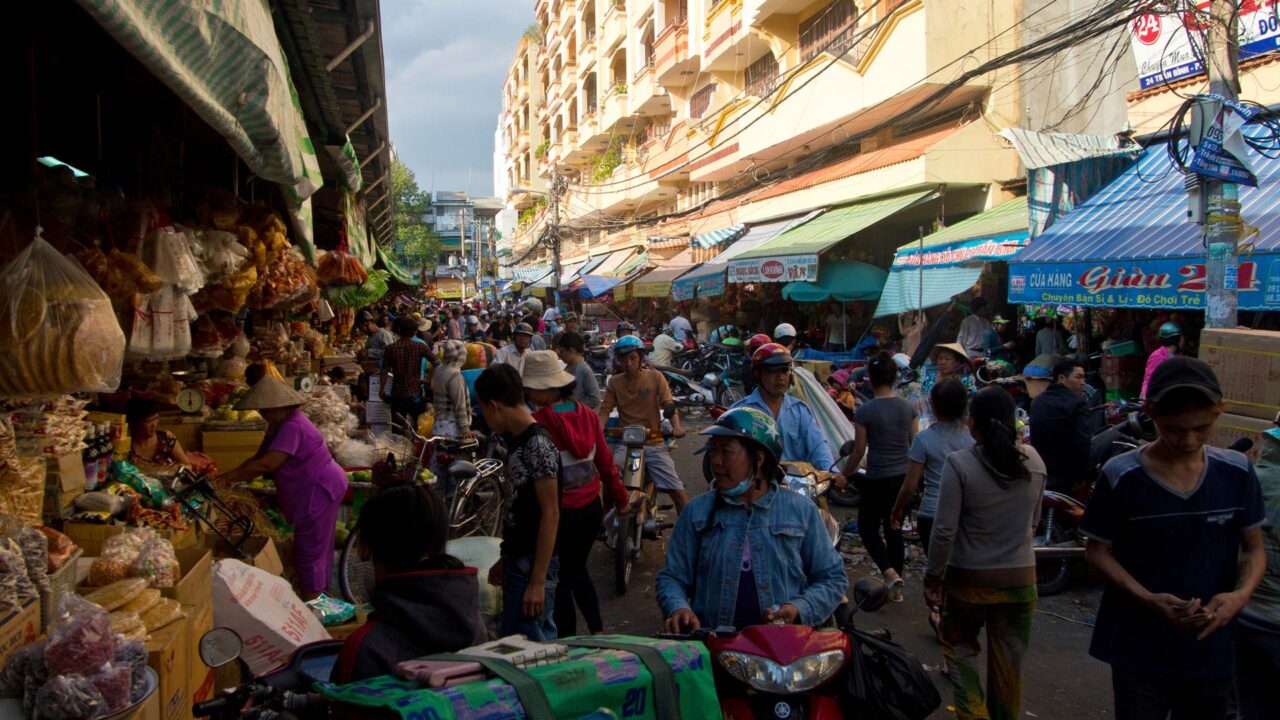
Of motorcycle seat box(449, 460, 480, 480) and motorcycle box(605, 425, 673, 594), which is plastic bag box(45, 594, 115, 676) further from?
motorcycle box(605, 425, 673, 594)

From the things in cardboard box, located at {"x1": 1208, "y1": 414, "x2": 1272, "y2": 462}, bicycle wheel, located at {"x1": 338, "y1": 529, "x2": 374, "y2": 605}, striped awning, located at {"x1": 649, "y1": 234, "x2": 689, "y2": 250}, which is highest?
striped awning, located at {"x1": 649, "y1": 234, "x2": 689, "y2": 250}

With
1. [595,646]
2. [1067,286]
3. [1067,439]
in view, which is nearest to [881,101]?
[1067,286]

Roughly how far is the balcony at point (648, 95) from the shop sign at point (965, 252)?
20.8 metres

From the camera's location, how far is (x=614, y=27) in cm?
3894

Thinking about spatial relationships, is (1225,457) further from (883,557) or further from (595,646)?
(883,557)

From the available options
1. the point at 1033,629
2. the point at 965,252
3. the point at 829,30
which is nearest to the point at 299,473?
the point at 1033,629

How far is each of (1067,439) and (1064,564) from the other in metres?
0.89

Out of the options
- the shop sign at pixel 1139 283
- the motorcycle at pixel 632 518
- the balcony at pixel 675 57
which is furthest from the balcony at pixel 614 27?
the motorcycle at pixel 632 518

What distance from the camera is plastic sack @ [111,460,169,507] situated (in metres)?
4.59

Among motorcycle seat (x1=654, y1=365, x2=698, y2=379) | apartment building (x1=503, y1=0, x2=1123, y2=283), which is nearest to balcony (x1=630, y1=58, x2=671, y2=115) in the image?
apartment building (x1=503, y1=0, x2=1123, y2=283)

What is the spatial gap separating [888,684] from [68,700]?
7.50ft

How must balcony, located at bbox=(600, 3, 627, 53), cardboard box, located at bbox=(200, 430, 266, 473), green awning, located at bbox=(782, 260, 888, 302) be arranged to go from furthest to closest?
balcony, located at bbox=(600, 3, 627, 53) → green awning, located at bbox=(782, 260, 888, 302) → cardboard box, located at bbox=(200, 430, 266, 473)

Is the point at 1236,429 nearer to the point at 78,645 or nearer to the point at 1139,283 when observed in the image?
the point at 1139,283

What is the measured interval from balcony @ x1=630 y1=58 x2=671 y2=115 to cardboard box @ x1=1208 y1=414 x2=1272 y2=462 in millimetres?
29507
